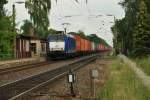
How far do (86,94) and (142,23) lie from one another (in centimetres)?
4029

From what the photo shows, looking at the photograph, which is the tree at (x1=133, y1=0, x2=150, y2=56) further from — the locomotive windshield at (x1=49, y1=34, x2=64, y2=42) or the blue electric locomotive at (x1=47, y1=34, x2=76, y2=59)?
the locomotive windshield at (x1=49, y1=34, x2=64, y2=42)

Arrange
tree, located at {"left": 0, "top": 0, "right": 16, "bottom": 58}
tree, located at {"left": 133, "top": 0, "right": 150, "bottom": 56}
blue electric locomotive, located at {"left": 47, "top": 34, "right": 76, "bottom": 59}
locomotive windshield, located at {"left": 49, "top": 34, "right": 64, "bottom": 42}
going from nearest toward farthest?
1. tree, located at {"left": 133, "top": 0, "right": 150, "bottom": 56}
2. blue electric locomotive, located at {"left": 47, "top": 34, "right": 76, "bottom": 59}
3. locomotive windshield, located at {"left": 49, "top": 34, "right": 64, "bottom": 42}
4. tree, located at {"left": 0, "top": 0, "right": 16, "bottom": 58}

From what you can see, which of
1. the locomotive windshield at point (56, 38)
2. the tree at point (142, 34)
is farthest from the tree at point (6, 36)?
the tree at point (142, 34)

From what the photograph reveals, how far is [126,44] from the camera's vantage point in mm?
76938

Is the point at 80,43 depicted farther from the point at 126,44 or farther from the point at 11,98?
the point at 11,98

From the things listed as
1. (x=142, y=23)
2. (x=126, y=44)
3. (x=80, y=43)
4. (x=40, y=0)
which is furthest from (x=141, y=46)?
(x=40, y=0)

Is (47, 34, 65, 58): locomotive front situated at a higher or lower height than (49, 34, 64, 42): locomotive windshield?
lower

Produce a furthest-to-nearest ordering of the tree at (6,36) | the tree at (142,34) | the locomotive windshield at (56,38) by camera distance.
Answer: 1. the tree at (6,36)
2. the locomotive windshield at (56,38)
3. the tree at (142,34)

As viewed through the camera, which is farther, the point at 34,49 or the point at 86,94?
the point at 34,49

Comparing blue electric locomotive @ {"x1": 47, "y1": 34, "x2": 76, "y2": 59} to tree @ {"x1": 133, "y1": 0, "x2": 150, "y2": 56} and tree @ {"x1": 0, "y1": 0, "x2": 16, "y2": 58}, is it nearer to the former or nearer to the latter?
tree @ {"x1": 0, "y1": 0, "x2": 16, "y2": 58}

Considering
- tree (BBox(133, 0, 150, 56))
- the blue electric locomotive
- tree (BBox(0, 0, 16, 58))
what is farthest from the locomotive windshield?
tree (BBox(133, 0, 150, 56))

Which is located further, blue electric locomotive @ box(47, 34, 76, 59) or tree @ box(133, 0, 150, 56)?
blue electric locomotive @ box(47, 34, 76, 59)

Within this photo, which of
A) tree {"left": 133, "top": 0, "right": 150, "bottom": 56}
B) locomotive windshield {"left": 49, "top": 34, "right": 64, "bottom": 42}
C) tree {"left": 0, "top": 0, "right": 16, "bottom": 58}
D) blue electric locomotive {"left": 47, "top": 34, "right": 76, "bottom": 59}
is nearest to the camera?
tree {"left": 133, "top": 0, "right": 150, "bottom": 56}

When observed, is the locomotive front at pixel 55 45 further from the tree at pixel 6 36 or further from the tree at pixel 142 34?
the tree at pixel 142 34
